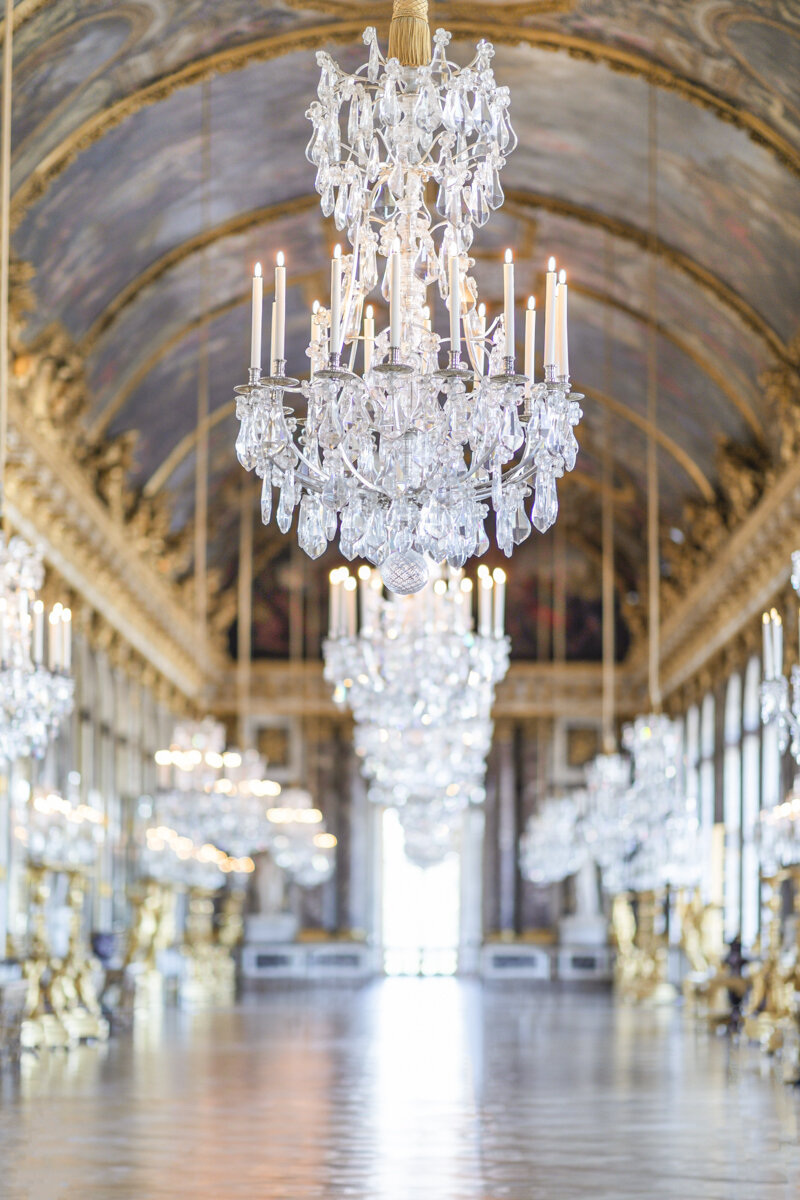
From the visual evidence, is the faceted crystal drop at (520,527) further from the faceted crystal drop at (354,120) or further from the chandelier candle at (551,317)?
the faceted crystal drop at (354,120)

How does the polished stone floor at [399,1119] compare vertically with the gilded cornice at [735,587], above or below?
below

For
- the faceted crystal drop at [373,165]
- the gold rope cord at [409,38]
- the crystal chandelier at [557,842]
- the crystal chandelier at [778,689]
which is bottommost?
the crystal chandelier at [557,842]

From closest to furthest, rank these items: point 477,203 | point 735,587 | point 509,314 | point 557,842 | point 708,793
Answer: point 509,314, point 477,203, point 735,587, point 557,842, point 708,793

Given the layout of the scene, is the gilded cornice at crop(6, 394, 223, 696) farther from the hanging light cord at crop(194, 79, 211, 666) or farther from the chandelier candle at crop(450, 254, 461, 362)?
the chandelier candle at crop(450, 254, 461, 362)

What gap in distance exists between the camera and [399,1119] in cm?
1122

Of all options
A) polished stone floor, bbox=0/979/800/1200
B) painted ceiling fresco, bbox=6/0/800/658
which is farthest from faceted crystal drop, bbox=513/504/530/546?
painted ceiling fresco, bbox=6/0/800/658

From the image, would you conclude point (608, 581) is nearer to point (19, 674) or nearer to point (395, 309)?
point (19, 674)

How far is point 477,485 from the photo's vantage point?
9.57 m

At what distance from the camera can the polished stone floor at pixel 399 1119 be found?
28.2ft

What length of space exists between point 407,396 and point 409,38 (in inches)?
82.0

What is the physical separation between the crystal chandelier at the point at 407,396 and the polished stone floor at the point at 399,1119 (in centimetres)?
300

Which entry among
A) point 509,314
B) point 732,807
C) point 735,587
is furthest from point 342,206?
point 732,807

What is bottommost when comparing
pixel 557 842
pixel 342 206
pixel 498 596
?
pixel 557 842

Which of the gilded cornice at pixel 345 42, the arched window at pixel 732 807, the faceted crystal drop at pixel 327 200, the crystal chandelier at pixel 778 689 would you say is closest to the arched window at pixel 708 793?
the arched window at pixel 732 807
